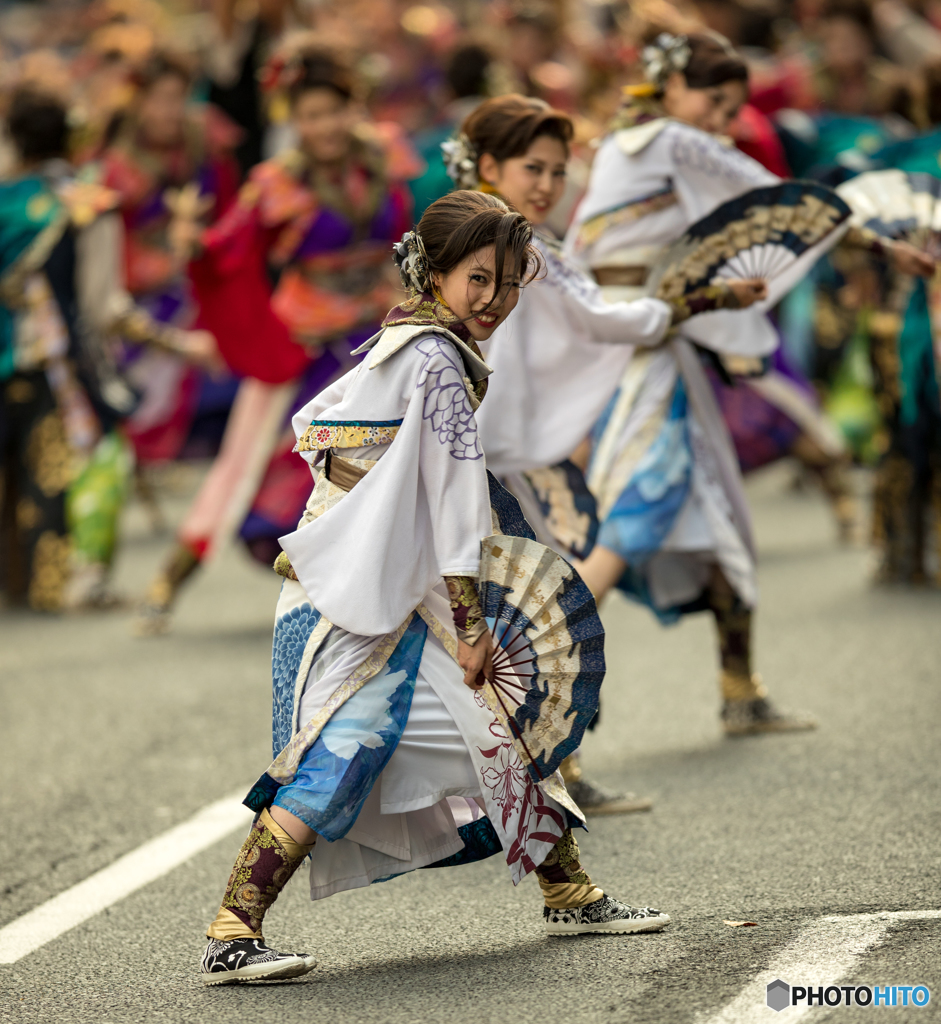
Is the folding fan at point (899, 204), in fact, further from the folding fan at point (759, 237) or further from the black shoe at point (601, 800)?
the black shoe at point (601, 800)

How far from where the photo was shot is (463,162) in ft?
14.7

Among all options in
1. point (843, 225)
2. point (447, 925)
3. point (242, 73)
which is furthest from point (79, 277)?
point (447, 925)

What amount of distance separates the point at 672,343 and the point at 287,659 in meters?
1.94

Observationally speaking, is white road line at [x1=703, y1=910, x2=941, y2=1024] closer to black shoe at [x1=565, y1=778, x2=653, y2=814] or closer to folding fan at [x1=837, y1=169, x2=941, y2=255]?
black shoe at [x1=565, y1=778, x2=653, y2=814]

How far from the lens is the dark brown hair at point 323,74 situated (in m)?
6.59

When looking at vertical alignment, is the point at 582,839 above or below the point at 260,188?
below

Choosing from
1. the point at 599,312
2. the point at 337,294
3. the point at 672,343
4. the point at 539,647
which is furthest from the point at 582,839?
the point at 337,294

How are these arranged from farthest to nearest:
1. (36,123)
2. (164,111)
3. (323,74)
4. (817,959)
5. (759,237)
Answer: (164,111) → (36,123) → (323,74) → (759,237) → (817,959)

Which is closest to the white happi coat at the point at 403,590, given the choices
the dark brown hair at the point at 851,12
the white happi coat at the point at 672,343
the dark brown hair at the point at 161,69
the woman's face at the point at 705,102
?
the white happi coat at the point at 672,343

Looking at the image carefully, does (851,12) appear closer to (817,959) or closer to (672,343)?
(672,343)

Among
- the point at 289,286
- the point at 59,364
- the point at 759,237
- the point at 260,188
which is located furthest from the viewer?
the point at 59,364

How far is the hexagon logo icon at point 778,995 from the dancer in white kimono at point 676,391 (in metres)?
1.88

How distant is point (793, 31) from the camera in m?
11.9

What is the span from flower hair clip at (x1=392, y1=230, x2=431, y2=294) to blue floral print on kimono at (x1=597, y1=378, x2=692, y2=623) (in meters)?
1.59
